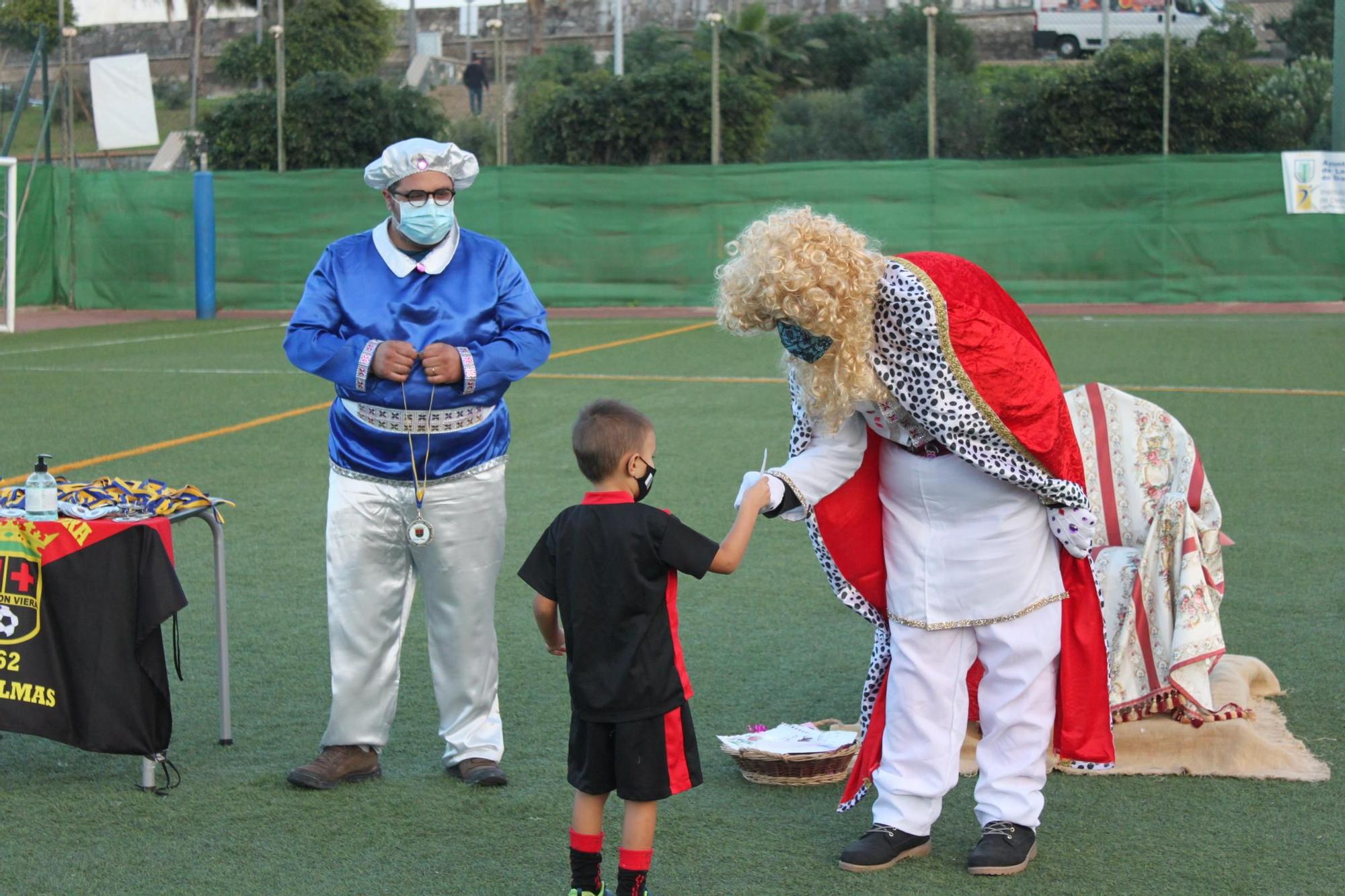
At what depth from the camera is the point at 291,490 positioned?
865 centimetres

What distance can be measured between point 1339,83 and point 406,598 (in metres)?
20.9

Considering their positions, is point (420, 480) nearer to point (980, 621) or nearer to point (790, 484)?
point (790, 484)

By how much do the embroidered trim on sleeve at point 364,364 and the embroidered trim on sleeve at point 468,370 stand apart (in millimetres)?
218

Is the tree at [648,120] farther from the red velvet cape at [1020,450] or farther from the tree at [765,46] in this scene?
the red velvet cape at [1020,450]

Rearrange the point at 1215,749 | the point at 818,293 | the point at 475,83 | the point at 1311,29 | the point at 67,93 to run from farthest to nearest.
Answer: the point at 1311,29 < the point at 475,83 < the point at 67,93 < the point at 1215,749 < the point at 818,293

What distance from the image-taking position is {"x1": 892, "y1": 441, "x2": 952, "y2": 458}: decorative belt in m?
3.67

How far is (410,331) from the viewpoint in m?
4.29

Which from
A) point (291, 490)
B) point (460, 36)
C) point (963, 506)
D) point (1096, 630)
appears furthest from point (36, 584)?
point (460, 36)

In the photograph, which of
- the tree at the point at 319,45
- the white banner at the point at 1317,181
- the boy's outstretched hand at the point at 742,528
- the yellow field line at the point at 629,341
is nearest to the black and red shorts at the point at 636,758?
the boy's outstretched hand at the point at 742,528

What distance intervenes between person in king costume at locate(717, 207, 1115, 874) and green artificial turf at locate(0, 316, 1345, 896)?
24cm

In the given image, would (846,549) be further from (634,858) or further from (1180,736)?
(1180,736)

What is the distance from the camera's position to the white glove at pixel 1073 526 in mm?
3686

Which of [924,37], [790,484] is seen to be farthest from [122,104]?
[924,37]

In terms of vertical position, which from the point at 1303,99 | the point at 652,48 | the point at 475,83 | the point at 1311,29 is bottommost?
the point at 1303,99
